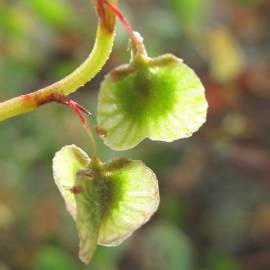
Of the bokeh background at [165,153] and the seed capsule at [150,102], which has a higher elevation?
the seed capsule at [150,102]

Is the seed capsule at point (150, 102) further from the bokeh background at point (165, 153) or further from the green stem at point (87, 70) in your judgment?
the bokeh background at point (165, 153)

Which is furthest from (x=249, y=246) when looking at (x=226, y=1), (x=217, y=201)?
(x=226, y=1)

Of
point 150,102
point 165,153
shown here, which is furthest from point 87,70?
point 165,153

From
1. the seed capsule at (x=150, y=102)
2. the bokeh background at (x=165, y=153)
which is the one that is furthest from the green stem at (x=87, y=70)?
the bokeh background at (x=165, y=153)

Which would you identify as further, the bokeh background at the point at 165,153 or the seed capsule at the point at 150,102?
the bokeh background at the point at 165,153

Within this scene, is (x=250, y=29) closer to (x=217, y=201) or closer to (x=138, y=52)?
(x=217, y=201)

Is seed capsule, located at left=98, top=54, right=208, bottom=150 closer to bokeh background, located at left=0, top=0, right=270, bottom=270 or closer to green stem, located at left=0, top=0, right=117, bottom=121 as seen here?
green stem, located at left=0, top=0, right=117, bottom=121
